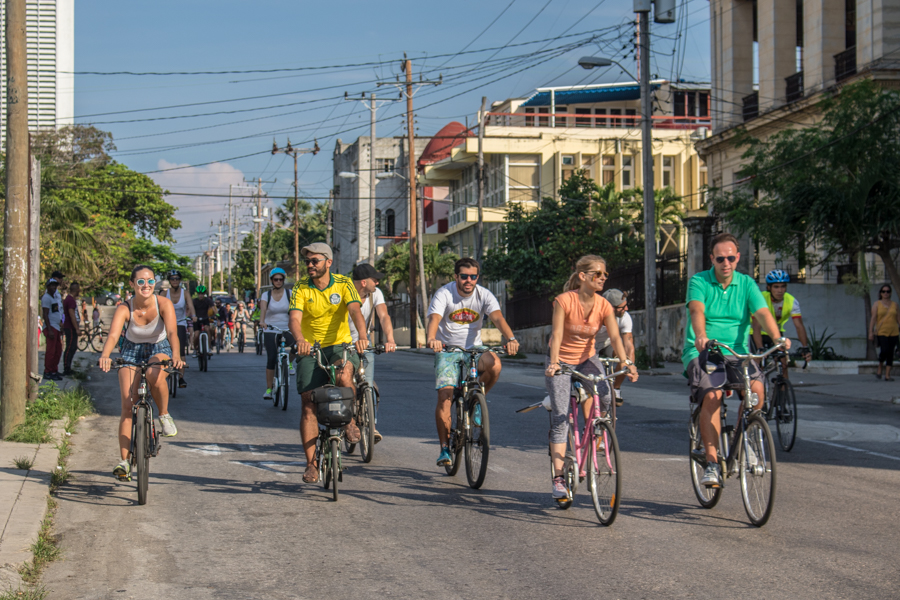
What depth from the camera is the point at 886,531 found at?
21.3 ft

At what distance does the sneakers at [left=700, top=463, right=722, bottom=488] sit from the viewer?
678cm

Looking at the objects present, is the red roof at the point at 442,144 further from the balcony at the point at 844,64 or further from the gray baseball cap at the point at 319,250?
the gray baseball cap at the point at 319,250

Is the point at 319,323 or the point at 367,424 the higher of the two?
the point at 319,323

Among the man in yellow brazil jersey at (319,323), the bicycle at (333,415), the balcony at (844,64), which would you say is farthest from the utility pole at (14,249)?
the balcony at (844,64)

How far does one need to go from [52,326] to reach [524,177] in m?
31.9

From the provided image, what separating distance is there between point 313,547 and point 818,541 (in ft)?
10.1

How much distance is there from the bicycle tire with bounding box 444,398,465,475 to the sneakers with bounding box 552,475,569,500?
133 centimetres

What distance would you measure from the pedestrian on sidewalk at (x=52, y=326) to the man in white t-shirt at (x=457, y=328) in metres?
11.0

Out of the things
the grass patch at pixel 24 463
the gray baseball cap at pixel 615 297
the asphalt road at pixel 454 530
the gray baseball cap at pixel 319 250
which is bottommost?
the asphalt road at pixel 454 530

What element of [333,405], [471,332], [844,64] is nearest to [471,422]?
[471,332]

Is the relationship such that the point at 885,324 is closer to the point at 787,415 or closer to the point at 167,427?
the point at 787,415

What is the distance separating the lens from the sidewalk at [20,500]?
5586 millimetres

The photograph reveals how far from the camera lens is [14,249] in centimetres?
1027

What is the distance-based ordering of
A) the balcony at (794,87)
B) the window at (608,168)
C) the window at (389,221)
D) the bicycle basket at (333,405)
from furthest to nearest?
the window at (389,221)
the window at (608,168)
the balcony at (794,87)
the bicycle basket at (333,405)
